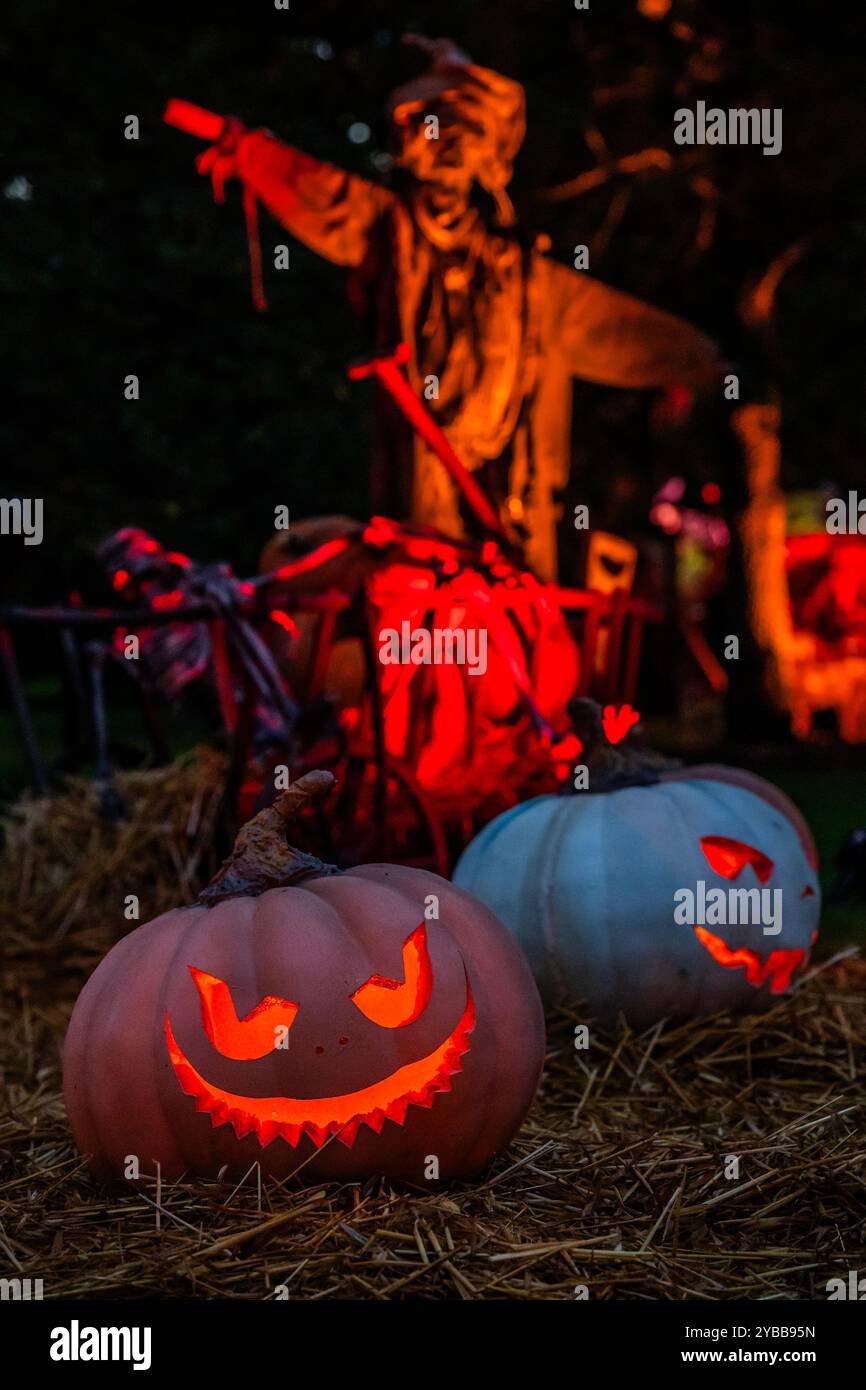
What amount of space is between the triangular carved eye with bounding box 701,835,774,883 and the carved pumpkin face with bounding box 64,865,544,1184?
Result: 3.97 ft

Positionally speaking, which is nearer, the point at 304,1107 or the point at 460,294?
the point at 304,1107

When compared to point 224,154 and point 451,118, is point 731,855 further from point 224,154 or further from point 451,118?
point 451,118

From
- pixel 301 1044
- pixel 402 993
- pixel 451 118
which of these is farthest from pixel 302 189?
pixel 301 1044

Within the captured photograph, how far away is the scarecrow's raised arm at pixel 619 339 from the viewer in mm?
6531

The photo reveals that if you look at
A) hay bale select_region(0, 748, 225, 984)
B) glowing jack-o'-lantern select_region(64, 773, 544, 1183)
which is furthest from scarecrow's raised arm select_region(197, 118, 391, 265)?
glowing jack-o'-lantern select_region(64, 773, 544, 1183)

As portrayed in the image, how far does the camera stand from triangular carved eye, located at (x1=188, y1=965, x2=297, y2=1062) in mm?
2859

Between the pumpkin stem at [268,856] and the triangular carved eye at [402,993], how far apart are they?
285 mm

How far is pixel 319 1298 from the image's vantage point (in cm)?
243

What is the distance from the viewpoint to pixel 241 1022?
2.87m

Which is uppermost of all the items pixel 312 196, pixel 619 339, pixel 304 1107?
pixel 312 196

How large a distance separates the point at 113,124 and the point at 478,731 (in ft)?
22.2

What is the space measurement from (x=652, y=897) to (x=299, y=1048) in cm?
142
